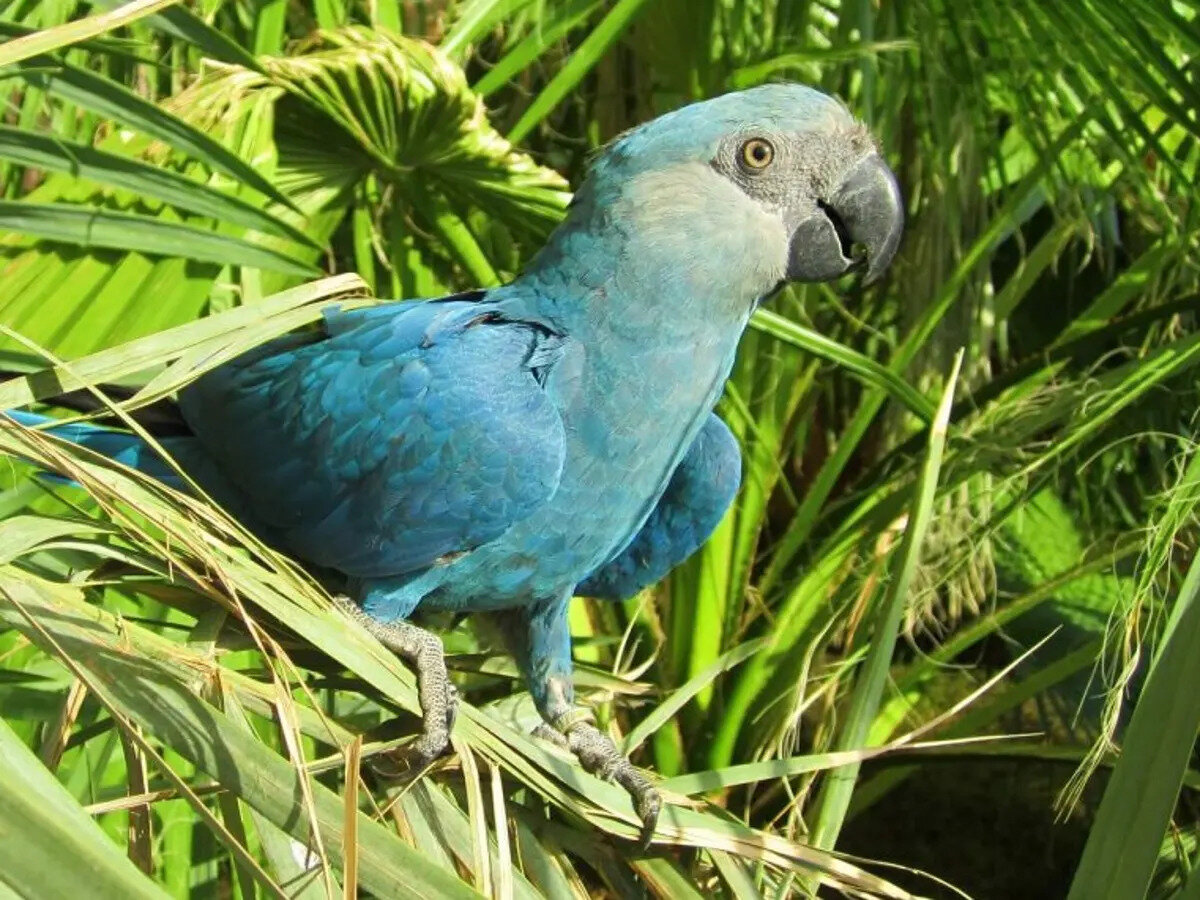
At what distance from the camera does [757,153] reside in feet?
4.60

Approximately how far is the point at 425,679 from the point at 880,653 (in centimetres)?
37

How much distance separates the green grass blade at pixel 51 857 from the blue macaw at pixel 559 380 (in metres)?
0.82

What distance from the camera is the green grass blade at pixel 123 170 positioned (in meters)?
1.33

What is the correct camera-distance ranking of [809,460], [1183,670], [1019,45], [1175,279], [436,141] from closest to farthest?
[1183,670]
[436,141]
[1019,45]
[1175,279]
[809,460]

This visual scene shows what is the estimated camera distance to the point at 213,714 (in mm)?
734

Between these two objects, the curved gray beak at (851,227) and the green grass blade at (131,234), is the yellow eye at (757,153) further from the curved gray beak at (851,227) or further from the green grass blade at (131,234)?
the green grass blade at (131,234)

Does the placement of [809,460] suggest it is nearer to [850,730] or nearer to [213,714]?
[850,730]

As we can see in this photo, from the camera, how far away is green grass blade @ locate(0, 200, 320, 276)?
53.5 inches

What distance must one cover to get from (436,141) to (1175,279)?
1364 mm

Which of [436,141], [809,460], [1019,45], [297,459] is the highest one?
[1019,45]

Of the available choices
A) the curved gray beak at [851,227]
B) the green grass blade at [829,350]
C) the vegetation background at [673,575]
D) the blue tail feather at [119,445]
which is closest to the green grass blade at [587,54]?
the vegetation background at [673,575]

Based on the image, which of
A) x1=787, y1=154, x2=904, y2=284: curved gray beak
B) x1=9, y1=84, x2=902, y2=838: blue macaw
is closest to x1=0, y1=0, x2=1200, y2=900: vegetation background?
x1=9, y1=84, x2=902, y2=838: blue macaw

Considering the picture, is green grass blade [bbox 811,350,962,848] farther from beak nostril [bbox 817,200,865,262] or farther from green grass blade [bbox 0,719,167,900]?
green grass blade [bbox 0,719,167,900]

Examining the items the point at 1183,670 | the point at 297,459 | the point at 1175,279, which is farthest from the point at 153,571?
the point at 1175,279
